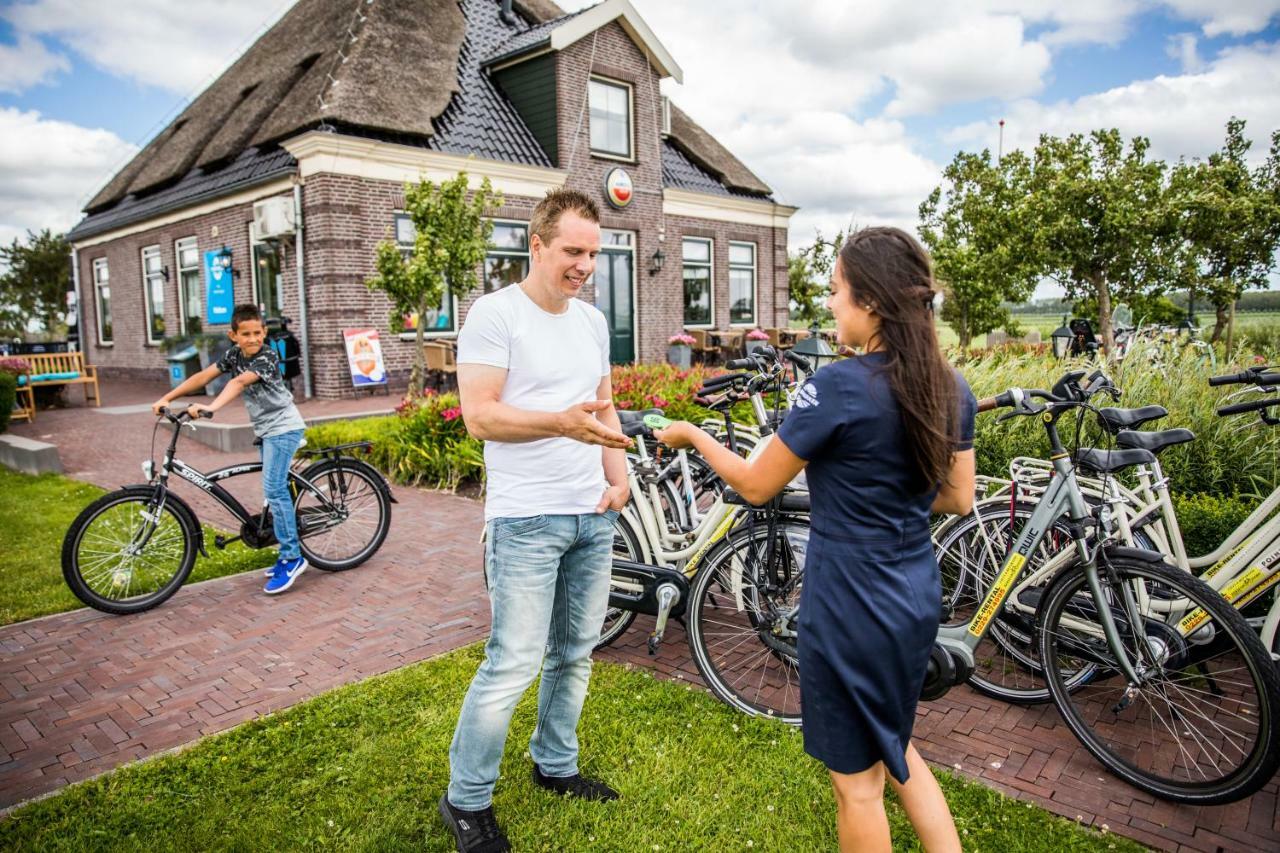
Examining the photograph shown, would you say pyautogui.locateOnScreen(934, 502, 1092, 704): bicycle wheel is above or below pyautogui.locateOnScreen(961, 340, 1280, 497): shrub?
below

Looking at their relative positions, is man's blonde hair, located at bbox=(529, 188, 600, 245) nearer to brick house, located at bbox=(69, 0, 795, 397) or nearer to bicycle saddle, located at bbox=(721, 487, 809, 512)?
bicycle saddle, located at bbox=(721, 487, 809, 512)

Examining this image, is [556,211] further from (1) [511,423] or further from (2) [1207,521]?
(2) [1207,521]

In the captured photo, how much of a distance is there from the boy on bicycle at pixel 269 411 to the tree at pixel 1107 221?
61.4 feet

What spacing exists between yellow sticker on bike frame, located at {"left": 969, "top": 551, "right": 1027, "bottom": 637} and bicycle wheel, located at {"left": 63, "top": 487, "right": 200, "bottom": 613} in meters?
4.64

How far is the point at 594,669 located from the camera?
4.02 meters

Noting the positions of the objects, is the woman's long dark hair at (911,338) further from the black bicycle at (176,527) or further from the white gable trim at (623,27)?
the white gable trim at (623,27)

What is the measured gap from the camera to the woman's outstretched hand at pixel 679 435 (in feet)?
7.38

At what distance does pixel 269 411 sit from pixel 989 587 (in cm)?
436

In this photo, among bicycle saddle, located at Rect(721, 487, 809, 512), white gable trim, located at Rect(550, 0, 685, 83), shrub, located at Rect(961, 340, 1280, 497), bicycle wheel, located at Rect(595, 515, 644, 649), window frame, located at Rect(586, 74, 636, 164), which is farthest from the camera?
window frame, located at Rect(586, 74, 636, 164)

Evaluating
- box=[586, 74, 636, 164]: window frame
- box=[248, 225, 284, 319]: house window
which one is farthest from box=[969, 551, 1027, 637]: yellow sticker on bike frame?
box=[586, 74, 636, 164]: window frame

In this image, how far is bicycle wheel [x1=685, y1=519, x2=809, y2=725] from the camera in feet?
11.3

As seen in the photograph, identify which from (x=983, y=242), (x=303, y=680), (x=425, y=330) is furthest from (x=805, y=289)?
(x=303, y=680)

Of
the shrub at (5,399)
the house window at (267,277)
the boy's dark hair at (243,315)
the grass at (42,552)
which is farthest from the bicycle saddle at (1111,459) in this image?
the house window at (267,277)

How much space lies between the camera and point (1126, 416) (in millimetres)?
3170
